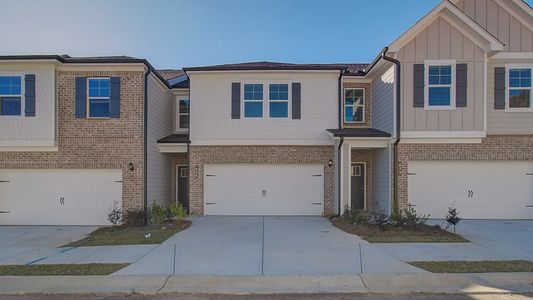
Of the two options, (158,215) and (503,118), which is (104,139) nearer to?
(158,215)

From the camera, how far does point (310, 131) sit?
51.4 ft

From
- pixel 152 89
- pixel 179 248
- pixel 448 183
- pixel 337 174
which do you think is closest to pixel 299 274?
pixel 179 248

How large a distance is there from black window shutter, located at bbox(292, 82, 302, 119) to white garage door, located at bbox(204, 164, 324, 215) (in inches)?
82.3

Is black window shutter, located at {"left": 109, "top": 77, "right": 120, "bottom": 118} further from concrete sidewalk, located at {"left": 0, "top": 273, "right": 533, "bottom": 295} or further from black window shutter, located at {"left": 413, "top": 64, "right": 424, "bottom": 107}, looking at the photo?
black window shutter, located at {"left": 413, "top": 64, "right": 424, "bottom": 107}

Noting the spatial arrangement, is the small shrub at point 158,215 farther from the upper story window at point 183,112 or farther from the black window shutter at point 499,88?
the black window shutter at point 499,88

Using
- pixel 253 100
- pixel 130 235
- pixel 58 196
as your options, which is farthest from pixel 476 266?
pixel 58 196

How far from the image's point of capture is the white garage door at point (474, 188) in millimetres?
14766

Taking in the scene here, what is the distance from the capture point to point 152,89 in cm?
1558

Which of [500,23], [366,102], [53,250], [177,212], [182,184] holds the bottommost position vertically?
[53,250]

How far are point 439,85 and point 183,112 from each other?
1115 cm

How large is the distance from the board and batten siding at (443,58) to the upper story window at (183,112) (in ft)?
31.9

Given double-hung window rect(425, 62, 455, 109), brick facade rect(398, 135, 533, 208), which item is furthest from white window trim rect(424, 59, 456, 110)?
brick facade rect(398, 135, 533, 208)

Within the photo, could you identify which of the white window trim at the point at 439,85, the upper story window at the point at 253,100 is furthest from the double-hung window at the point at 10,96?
the white window trim at the point at 439,85

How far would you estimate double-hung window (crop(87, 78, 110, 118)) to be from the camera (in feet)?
47.6
